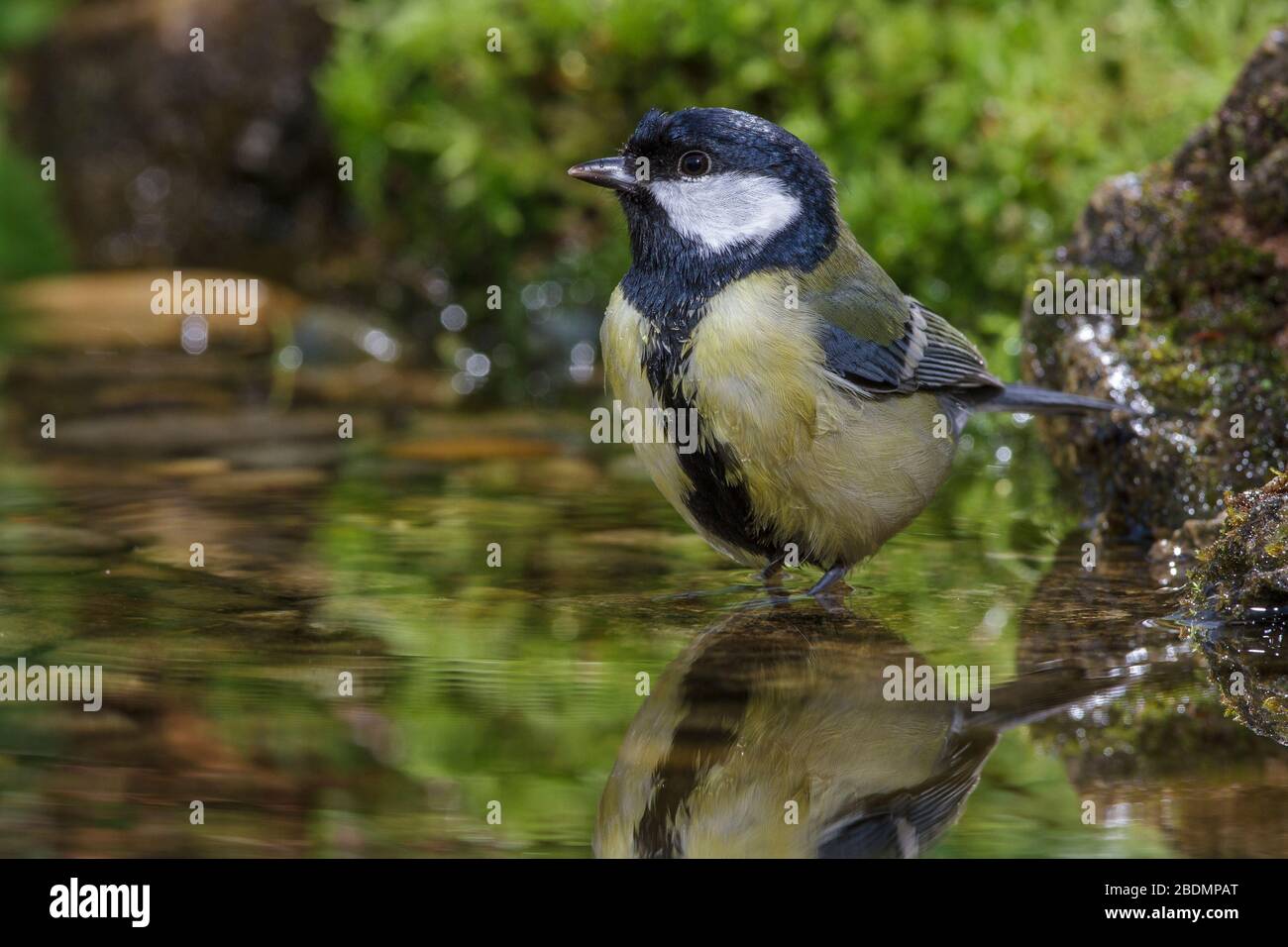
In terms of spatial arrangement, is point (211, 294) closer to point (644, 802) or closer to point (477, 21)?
point (477, 21)

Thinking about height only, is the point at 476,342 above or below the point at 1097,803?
above

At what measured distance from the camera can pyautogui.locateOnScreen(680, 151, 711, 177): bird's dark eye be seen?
4.11 m

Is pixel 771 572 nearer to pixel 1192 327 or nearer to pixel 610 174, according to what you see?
pixel 610 174

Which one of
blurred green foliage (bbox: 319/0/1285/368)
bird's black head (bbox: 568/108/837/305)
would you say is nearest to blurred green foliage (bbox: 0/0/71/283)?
blurred green foliage (bbox: 319/0/1285/368)

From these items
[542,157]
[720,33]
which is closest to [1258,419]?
[720,33]

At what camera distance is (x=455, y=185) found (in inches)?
335

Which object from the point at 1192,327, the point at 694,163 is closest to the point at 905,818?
the point at 694,163


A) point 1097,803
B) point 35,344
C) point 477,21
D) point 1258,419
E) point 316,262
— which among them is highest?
point 477,21

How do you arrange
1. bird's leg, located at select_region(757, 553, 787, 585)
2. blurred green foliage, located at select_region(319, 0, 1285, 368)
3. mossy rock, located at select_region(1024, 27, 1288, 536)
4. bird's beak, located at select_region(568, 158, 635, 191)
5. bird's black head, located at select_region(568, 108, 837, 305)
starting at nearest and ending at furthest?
bird's black head, located at select_region(568, 108, 837, 305) < bird's beak, located at select_region(568, 158, 635, 191) < bird's leg, located at select_region(757, 553, 787, 585) < mossy rock, located at select_region(1024, 27, 1288, 536) < blurred green foliage, located at select_region(319, 0, 1285, 368)

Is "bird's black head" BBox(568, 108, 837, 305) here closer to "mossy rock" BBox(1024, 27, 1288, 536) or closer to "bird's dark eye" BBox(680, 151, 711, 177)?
"bird's dark eye" BBox(680, 151, 711, 177)

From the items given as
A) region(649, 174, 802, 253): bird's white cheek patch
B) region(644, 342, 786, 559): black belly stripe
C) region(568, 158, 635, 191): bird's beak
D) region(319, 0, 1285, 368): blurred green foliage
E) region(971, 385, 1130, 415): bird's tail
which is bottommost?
region(644, 342, 786, 559): black belly stripe

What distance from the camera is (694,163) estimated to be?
4.12 meters

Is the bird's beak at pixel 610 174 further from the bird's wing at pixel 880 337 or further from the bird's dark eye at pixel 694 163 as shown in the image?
the bird's wing at pixel 880 337

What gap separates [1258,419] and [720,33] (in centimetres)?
401
